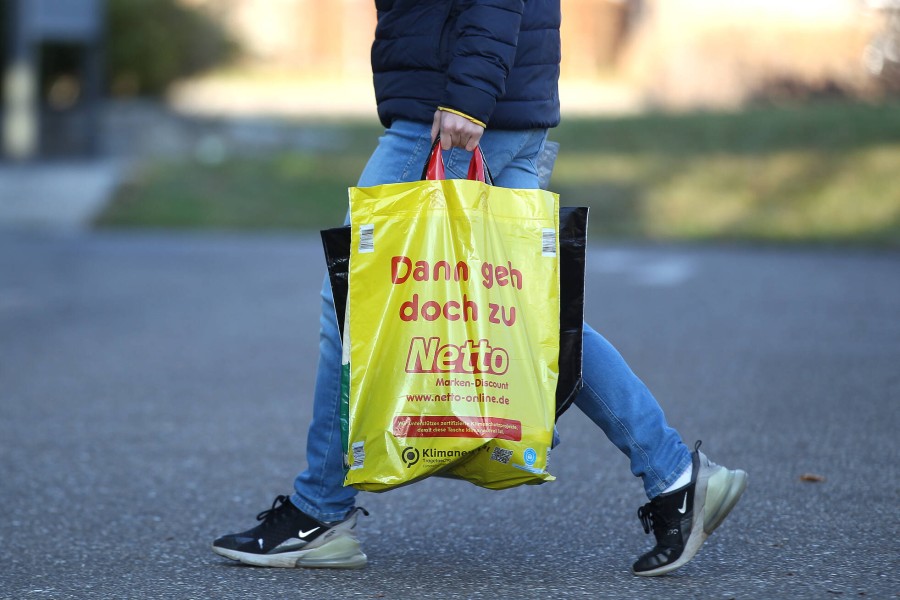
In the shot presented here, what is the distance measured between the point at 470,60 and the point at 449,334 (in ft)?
2.06

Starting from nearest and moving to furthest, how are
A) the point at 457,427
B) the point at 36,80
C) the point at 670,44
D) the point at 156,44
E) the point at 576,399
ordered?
the point at 457,427 → the point at 576,399 → the point at 36,80 → the point at 670,44 → the point at 156,44

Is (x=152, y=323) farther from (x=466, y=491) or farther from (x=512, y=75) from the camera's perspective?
(x=512, y=75)

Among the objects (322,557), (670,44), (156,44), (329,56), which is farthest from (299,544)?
(329,56)

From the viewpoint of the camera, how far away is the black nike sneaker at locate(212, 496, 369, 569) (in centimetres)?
321

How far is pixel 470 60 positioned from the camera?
2.96m

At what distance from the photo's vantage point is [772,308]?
345 inches

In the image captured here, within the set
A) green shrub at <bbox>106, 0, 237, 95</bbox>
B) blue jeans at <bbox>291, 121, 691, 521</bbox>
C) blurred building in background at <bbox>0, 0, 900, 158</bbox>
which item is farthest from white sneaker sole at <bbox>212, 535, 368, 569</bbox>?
green shrub at <bbox>106, 0, 237, 95</bbox>

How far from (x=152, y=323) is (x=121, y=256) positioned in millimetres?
4473

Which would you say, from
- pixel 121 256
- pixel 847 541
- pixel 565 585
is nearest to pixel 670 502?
pixel 565 585

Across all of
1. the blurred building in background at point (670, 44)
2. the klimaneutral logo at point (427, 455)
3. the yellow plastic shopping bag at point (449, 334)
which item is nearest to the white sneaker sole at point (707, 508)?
the yellow plastic shopping bag at point (449, 334)

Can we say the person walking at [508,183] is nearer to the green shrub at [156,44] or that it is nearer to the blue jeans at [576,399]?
the blue jeans at [576,399]

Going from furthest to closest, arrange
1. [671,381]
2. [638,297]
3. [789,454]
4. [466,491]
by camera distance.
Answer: [638,297]
[671,381]
[789,454]
[466,491]

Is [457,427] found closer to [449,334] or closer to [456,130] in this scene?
[449,334]

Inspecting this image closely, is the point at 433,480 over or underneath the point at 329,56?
underneath
